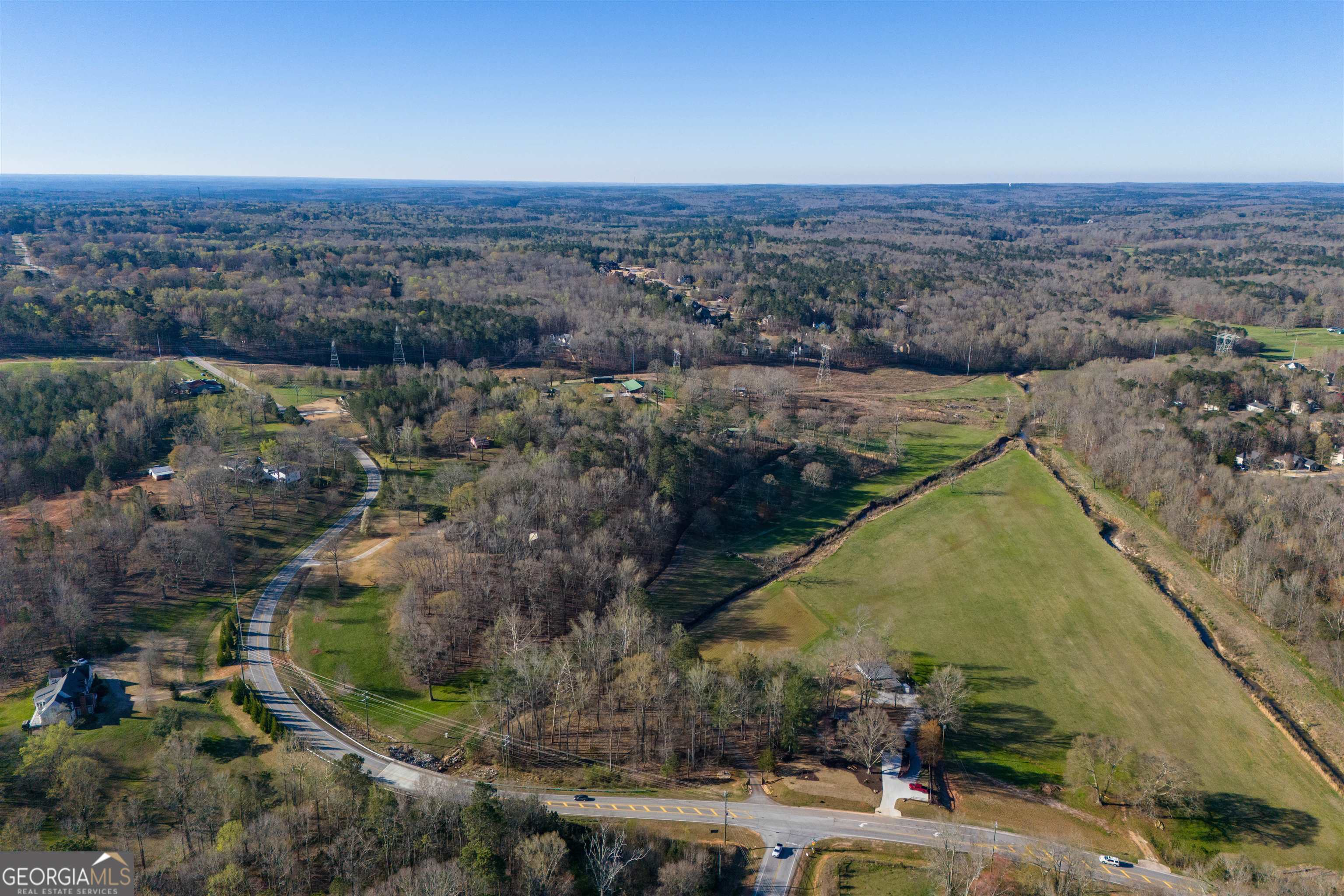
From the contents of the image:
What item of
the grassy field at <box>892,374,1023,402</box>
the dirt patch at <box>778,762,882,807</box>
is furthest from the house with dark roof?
the grassy field at <box>892,374,1023,402</box>

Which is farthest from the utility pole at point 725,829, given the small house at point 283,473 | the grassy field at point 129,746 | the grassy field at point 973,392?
the grassy field at point 973,392

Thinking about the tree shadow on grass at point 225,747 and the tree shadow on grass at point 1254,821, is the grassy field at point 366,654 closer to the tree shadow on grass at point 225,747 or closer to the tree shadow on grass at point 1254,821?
the tree shadow on grass at point 225,747

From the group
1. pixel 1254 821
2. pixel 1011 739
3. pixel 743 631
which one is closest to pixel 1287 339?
pixel 1254 821

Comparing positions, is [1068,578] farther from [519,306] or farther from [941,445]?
[519,306]

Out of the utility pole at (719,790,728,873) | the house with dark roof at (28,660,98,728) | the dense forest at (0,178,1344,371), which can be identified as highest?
the dense forest at (0,178,1344,371)

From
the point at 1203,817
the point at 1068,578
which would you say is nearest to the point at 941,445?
the point at 1068,578

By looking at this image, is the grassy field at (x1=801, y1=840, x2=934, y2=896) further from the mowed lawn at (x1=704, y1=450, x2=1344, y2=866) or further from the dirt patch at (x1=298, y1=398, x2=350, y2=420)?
the dirt patch at (x1=298, y1=398, x2=350, y2=420)
